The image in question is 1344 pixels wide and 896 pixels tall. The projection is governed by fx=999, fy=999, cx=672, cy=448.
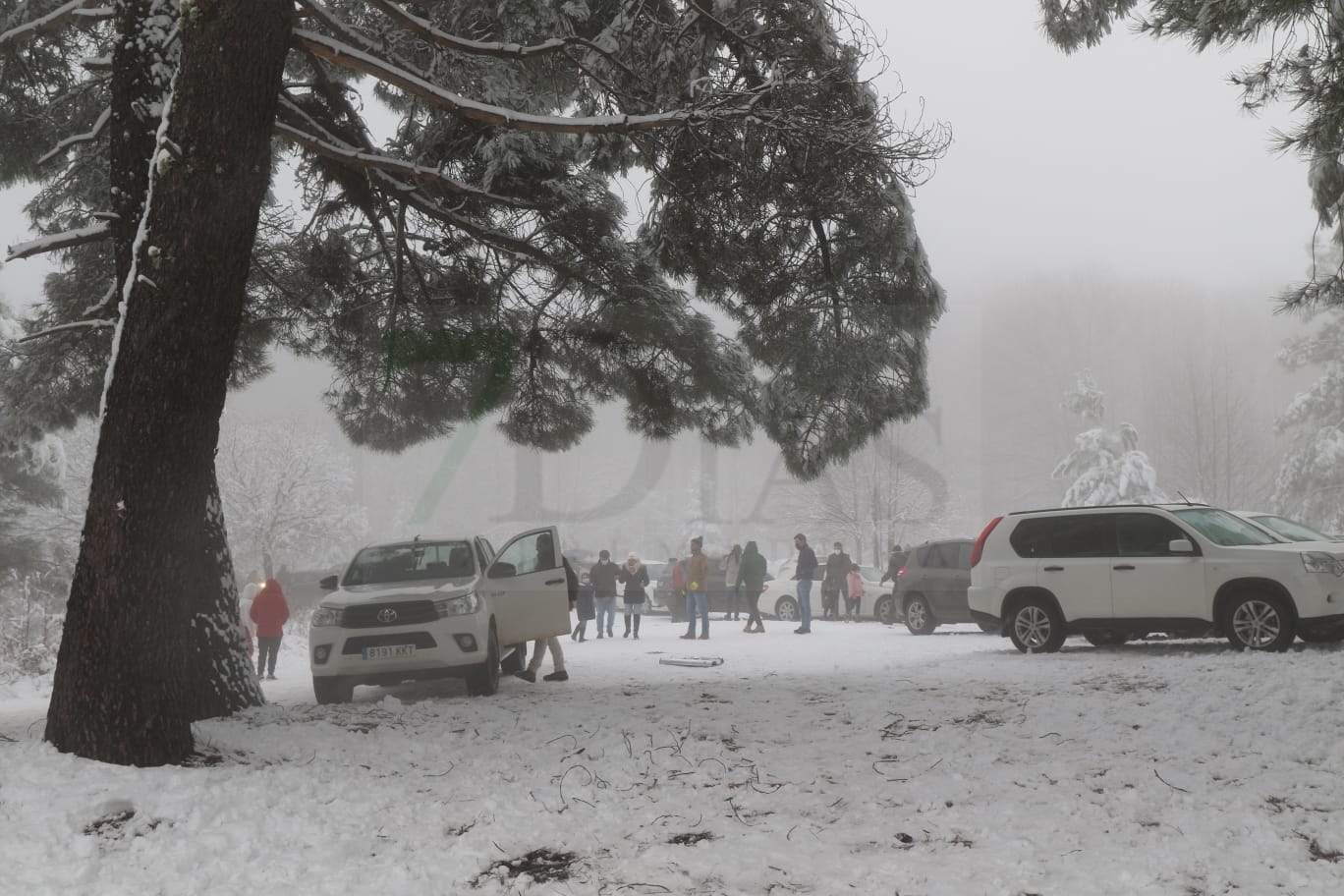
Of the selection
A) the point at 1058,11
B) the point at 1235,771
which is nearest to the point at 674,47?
the point at 1058,11

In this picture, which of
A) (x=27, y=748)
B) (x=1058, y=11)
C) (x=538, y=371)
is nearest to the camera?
(x=27, y=748)

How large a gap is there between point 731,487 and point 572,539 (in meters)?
12.7

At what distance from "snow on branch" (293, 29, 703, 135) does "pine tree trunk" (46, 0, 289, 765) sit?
0.97 metres

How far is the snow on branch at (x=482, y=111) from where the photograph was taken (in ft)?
22.6

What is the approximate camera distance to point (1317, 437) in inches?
1308

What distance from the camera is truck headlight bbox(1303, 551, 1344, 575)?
10.4m

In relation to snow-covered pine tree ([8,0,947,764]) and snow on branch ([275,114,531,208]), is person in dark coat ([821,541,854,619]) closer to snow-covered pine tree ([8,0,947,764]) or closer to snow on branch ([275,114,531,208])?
snow-covered pine tree ([8,0,947,764])

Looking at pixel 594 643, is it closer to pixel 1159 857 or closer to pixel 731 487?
pixel 1159 857

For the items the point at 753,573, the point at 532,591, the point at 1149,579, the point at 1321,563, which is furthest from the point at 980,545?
the point at 753,573

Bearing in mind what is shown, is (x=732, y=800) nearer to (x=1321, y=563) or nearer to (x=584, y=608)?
(x=1321, y=563)

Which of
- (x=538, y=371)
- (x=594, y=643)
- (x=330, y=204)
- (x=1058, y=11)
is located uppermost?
(x=1058, y=11)

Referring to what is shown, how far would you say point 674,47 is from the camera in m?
8.66

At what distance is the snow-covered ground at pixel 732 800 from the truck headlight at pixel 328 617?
60.9 inches

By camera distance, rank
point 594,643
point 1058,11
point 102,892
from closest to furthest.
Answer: point 102,892 < point 1058,11 < point 594,643
